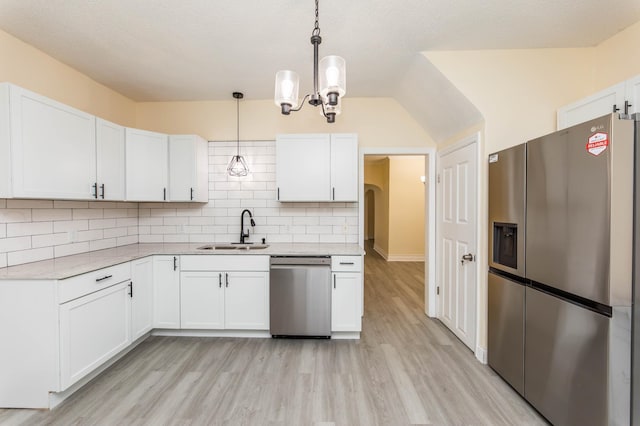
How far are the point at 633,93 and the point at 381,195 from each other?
673cm

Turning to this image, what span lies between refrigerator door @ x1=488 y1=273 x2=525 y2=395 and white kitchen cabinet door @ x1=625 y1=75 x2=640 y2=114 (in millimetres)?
1328

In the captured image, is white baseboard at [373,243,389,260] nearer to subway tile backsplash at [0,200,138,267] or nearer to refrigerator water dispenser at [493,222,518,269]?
refrigerator water dispenser at [493,222,518,269]

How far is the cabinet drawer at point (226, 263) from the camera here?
2.84 metres

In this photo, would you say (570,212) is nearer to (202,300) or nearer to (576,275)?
(576,275)

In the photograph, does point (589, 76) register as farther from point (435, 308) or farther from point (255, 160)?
point (255, 160)

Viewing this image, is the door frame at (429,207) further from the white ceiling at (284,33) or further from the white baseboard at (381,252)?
the white baseboard at (381,252)

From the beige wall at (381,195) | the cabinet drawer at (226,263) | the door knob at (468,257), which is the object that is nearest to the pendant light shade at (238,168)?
the cabinet drawer at (226,263)

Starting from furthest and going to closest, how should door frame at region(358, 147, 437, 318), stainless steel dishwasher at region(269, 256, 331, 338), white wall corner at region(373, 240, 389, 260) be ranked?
white wall corner at region(373, 240, 389, 260) < door frame at region(358, 147, 437, 318) < stainless steel dishwasher at region(269, 256, 331, 338)

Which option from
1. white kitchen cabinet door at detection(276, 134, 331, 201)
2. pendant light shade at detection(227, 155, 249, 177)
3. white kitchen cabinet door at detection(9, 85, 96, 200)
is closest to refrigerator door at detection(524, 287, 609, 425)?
white kitchen cabinet door at detection(276, 134, 331, 201)

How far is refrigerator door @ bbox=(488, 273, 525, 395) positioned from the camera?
1962 millimetres

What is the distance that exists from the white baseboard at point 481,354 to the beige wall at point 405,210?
4.69 metres

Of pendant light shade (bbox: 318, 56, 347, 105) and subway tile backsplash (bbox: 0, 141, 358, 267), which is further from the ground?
pendant light shade (bbox: 318, 56, 347, 105)

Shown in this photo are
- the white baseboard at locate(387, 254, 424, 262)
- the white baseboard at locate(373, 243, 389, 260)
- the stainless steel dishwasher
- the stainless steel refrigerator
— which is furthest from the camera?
the white baseboard at locate(373, 243, 389, 260)

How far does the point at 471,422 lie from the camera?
1.76 meters
